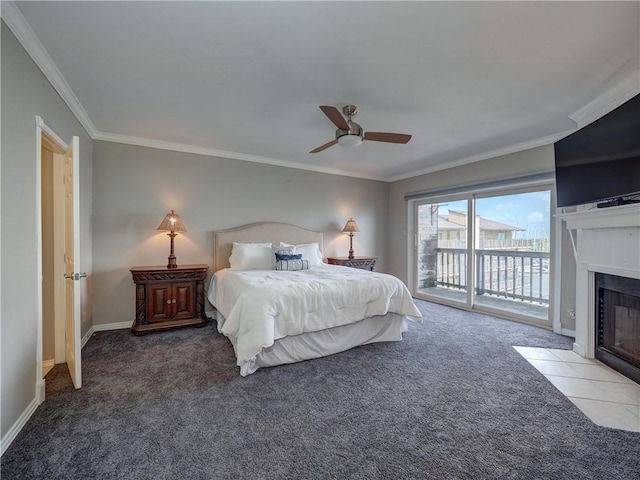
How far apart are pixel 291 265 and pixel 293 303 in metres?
1.45

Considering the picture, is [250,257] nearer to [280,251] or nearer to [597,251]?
[280,251]

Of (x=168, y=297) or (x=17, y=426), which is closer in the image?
(x=17, y=426)

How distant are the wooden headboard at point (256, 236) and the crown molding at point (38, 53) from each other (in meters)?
2.20

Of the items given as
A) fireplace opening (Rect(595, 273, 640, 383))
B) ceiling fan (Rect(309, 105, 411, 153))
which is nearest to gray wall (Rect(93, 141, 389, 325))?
ceiling fan (Rect(309, 105, 411, 153))

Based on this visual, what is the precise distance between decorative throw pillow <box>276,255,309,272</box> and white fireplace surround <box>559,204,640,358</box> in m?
3.22

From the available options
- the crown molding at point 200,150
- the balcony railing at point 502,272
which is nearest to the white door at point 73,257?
the crown molding at point 200,150

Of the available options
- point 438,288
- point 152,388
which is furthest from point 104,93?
point 438,288

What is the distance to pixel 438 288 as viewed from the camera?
18.7ft

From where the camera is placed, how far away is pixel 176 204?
4.14 m

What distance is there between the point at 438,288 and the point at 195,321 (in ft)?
14.7

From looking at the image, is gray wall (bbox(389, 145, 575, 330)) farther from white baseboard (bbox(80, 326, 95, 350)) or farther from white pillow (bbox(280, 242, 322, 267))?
white baseboard (bbox(80, 326, 95, 350))

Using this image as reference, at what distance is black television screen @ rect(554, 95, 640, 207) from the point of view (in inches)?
85.5

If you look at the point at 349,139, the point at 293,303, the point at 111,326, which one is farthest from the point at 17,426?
the point at 349,139

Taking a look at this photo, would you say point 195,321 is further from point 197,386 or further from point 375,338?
point 375,338
